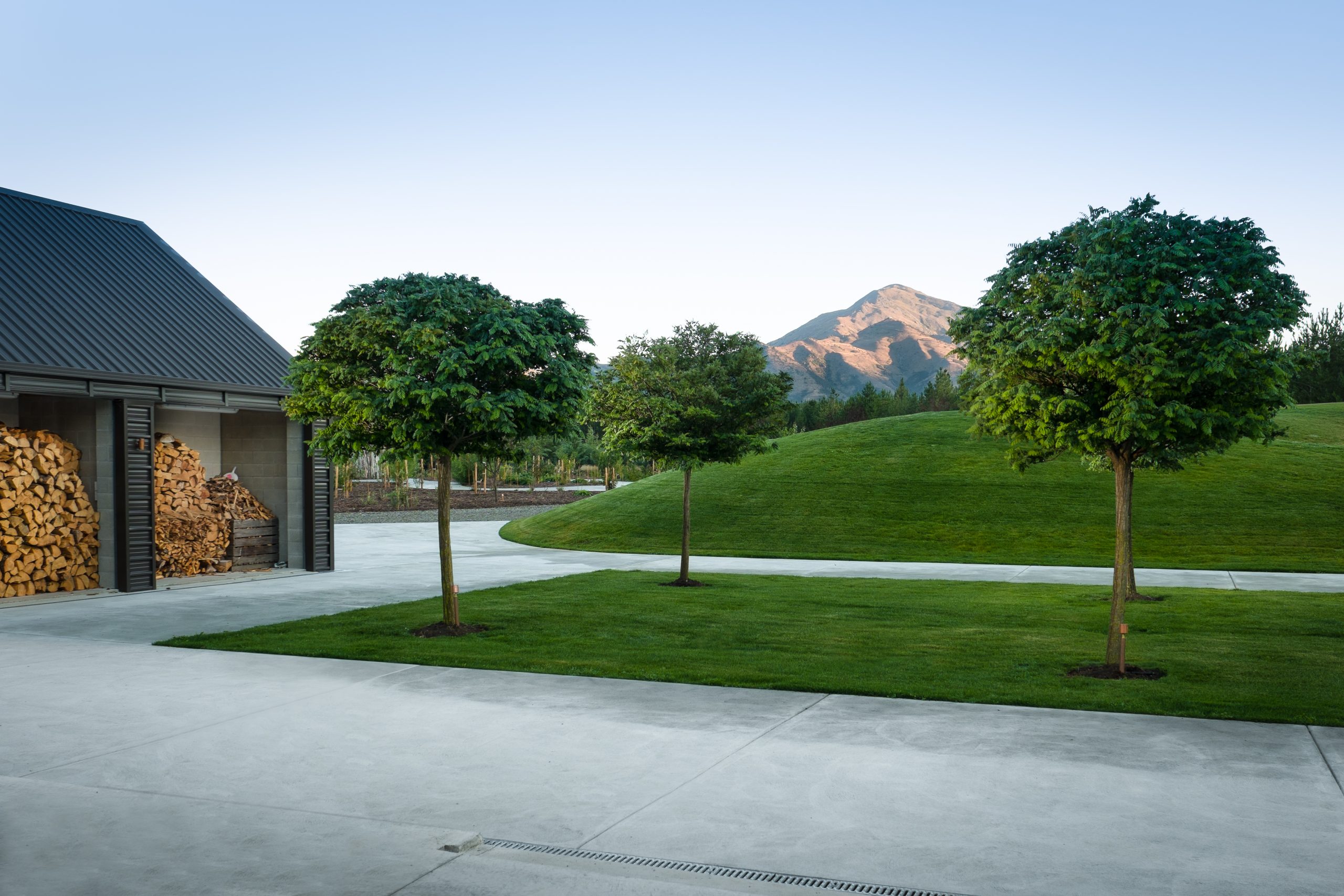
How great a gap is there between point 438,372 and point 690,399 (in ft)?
25.4

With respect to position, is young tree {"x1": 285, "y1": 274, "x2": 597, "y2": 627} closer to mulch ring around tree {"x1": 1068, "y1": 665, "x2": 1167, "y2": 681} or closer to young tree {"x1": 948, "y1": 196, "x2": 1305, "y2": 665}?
young tree {"x1": 948, "y1": 196, "x2": 1305, "y2": 665}

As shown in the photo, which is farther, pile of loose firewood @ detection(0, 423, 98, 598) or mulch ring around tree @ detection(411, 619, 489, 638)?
pile of loose firewood @ detection(0, 423, 98, 598)

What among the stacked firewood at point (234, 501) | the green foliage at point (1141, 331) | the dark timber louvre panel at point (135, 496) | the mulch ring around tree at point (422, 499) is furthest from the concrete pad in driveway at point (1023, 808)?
the mulch ring around tree at point (422, 499)

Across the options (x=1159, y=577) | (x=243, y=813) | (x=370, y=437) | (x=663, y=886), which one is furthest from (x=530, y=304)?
(x=1159, y=577)

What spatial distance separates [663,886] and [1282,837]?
3.34 metres

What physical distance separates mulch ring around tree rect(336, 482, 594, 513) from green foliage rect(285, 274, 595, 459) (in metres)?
28.9

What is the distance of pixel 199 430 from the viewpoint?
67.7 ft

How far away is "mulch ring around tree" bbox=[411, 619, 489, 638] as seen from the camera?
12.5 metres

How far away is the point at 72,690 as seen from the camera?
9.27m

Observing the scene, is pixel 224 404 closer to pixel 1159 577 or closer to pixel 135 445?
pixel 135 445

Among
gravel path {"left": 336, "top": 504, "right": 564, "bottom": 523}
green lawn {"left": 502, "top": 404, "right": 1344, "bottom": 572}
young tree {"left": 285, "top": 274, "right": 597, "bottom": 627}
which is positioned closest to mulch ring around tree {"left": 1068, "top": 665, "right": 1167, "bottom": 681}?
young tree {"left": 285, "top": 274, "right": 597, "bottom": 627}

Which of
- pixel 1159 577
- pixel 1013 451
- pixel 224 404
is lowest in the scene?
pixel 1159 577

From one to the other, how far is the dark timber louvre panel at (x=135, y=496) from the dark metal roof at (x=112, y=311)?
78 cm

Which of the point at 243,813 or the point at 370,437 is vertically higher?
the point at 370,437
